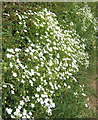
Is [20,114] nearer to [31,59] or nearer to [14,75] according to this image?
[14,75]

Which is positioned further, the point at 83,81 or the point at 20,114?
the point at 83,81

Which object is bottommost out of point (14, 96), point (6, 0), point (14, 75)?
point (14, 96)

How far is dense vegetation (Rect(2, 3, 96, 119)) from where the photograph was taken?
10.3 feet

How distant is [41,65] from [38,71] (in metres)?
0.10

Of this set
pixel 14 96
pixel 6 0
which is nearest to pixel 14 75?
pixel 14 96

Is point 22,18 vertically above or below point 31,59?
above

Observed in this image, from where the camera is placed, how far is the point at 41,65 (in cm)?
349

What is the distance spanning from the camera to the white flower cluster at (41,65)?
10.3 ft

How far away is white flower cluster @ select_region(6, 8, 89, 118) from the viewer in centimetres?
315

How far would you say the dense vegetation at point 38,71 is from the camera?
3.14 meters

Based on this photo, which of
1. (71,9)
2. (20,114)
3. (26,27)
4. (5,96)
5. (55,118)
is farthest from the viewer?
(71,9)

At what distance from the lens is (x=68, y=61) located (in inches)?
173

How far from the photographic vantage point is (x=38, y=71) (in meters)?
3.50

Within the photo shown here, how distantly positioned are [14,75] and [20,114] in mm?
487
